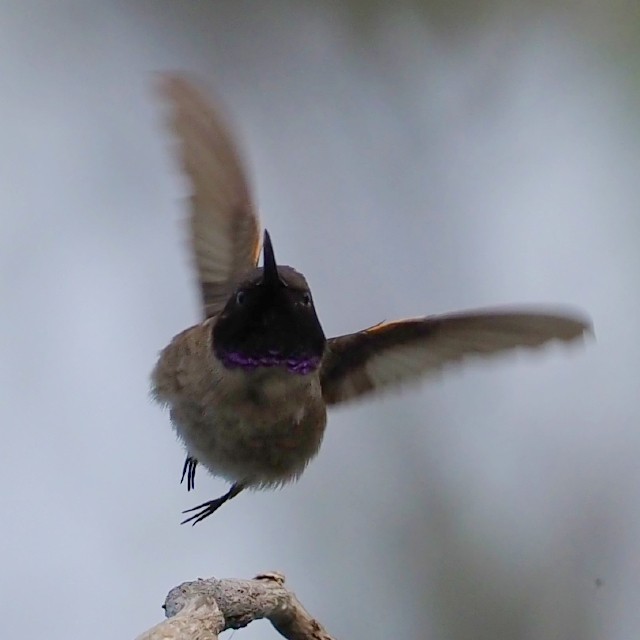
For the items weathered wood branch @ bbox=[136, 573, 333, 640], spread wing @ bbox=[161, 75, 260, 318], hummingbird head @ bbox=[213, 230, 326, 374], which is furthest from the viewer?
spread wing @ bbox=[161, 75, 260, 318]

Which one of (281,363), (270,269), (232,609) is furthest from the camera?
(281,363)

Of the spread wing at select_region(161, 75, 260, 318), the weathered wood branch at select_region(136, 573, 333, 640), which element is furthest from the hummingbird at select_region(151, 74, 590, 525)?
the weathered wood branch at select_region(136, 573, 333, 640)

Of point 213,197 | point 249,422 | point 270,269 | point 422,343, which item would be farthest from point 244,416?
point 213,197

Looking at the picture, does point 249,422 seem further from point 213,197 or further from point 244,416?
point 213,197

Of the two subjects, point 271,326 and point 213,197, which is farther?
point 213,197

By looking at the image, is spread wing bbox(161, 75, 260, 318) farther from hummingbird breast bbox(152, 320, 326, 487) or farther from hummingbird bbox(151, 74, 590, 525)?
hummingbird breast bbox(152, 320, 326, 487)

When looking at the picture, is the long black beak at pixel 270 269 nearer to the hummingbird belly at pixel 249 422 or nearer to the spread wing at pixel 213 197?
the hummingbird belly at pixel 249 422

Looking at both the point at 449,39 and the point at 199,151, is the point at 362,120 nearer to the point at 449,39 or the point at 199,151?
the point at 449,39
